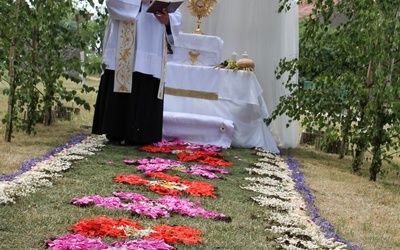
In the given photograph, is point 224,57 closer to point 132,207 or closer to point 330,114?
point 330,114

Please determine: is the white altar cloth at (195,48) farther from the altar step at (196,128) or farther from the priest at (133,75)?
the priest at (133,75)

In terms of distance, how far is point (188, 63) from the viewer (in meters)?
8.08

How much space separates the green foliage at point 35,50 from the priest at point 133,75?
237 millimetres

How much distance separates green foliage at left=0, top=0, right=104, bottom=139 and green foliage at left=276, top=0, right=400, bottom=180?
224 cm

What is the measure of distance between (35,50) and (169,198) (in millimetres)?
3587

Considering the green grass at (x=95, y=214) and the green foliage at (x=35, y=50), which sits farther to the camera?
the green foliage at (x=35, y=50)

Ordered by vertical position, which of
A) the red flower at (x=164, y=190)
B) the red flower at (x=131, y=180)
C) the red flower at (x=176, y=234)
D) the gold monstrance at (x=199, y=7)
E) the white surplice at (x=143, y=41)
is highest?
the gold monstrance at (x=199, y=7)

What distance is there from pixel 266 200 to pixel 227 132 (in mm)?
3105

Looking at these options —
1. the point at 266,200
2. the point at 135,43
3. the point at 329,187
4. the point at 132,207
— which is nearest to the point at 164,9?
the point at 135,43

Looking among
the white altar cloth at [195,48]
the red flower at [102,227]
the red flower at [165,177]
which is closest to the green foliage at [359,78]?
the white altar cloth at [195,48]

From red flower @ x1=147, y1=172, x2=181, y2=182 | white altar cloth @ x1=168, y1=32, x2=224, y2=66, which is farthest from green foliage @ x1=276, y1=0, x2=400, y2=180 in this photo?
red flower @ x1=147, y1=172, x2=181, y2=182

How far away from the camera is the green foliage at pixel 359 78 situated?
5.82 meters

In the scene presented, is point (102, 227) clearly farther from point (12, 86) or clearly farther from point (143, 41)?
point (143, 41)

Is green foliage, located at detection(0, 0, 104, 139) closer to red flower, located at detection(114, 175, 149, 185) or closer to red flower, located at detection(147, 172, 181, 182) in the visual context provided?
red flower, located at detection(147, 172, 181, 182)
